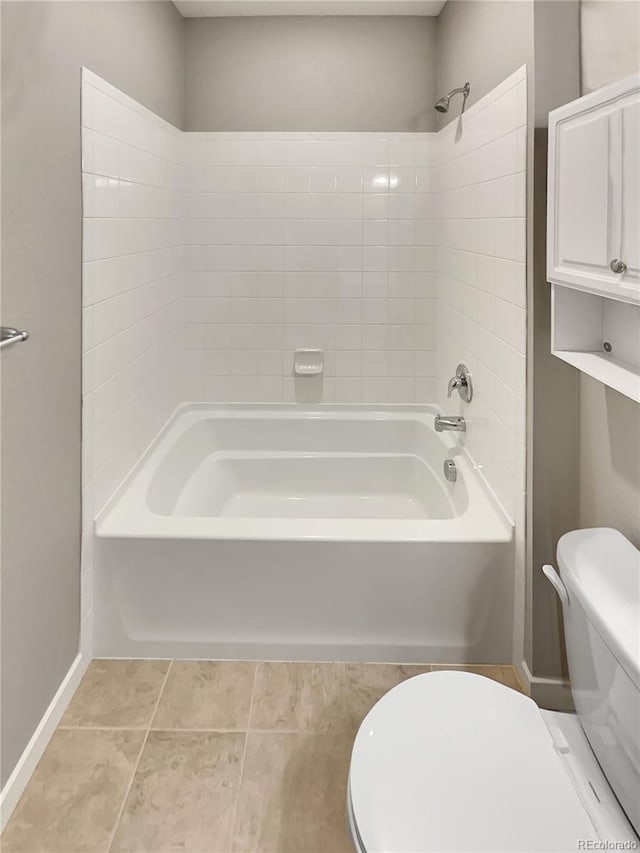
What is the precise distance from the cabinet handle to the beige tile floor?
4.30 ft

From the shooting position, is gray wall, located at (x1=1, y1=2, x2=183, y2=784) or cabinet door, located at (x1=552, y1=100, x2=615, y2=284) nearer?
cabinet door, located at (x1=552, y1=100, x2=615, y2=284)

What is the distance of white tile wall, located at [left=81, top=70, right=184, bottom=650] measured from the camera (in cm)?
209

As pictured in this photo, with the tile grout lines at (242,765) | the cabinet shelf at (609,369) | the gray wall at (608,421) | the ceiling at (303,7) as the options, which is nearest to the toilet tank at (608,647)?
the gray wall at (608,421)

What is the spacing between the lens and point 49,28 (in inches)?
69.2

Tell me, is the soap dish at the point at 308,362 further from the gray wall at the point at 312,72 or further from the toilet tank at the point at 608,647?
the toilet tank at the point at 608,647

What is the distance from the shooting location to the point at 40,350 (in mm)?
1742

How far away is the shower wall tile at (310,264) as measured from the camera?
3.40 m

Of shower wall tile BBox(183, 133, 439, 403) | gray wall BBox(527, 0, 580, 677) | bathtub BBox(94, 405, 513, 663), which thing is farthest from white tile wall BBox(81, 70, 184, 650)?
gray wall BBox(527, 0, 580, 677)

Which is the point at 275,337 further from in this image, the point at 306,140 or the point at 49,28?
the point at 49,28

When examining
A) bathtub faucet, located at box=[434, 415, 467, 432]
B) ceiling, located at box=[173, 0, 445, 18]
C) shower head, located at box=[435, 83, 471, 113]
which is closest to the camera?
shower head, located at box=[435, 83, 471, 113]

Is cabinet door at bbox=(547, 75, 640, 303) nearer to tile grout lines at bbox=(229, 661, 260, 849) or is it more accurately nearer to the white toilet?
the white toilet

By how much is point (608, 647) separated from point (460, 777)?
35cm

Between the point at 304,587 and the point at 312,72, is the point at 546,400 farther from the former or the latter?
the point at 312,72

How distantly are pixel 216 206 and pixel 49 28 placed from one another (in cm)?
170
